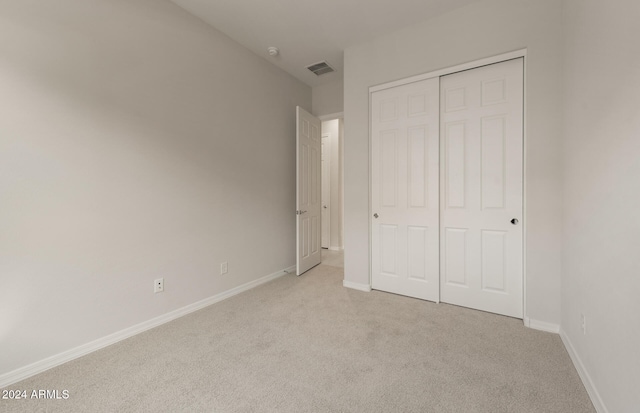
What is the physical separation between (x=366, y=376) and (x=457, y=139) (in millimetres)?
2201

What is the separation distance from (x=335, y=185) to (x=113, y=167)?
13.2 ft

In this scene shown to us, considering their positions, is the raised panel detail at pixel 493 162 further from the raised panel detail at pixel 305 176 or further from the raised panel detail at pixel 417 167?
the raised panel detail at pixel 305 176

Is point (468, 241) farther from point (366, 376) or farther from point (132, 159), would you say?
point (132, 159)

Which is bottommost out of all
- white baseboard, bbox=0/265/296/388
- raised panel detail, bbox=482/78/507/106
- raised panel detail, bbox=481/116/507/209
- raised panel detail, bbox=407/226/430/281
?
white baseboard, bbox=0/265/296/388

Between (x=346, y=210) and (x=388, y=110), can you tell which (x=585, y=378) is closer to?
(x=346, y=210)

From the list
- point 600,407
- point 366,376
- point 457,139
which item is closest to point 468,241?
point 457,139

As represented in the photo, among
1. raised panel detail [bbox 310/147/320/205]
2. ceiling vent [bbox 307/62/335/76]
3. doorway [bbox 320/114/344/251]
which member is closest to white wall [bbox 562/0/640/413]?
ceiling vent [bbox 307/62/335/76]

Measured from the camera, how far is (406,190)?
2.84m

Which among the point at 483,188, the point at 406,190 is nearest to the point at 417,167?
the point at 406,190

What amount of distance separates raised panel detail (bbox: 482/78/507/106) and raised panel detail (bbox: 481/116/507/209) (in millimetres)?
156

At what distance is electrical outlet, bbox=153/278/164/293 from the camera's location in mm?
2321

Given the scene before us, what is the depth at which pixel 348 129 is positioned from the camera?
314cm

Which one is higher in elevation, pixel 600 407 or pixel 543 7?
pixel 543 7

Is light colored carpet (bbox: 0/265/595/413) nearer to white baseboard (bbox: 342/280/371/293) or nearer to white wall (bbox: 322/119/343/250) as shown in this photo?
white baseboard (bbox: 342/280/371/293)
